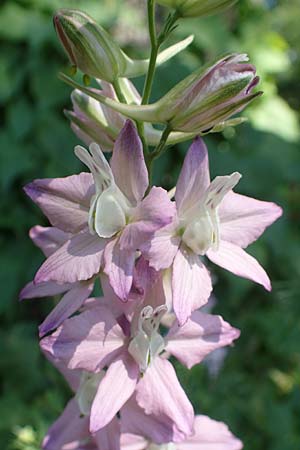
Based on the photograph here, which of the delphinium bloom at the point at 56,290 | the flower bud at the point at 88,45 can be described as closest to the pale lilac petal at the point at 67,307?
the delphinium bloom at the point at 56,290

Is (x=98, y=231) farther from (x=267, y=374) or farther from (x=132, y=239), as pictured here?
(x=267, y=374)

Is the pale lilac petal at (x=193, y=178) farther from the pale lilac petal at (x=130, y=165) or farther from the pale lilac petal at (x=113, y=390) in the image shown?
the pale lilac petal at (x=113, y=390)

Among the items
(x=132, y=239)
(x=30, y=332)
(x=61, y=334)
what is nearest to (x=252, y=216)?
(x=132, y=239)

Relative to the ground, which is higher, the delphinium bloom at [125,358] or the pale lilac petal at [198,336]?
the delphinium bloom at [125,358]

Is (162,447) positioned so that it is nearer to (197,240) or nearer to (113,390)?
(113,390)

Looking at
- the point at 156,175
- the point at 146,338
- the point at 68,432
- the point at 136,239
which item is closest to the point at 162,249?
the point at 136,239

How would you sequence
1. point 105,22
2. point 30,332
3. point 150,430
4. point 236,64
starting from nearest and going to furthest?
1. point 236,64
2. point 150,430
3. point 30,332
4. point 105,22

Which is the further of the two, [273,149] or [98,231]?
[273,149]
